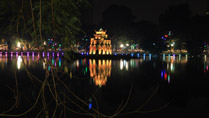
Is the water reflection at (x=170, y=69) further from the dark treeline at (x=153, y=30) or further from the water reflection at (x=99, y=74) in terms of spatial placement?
the dark treeline at (x=153, y=30)

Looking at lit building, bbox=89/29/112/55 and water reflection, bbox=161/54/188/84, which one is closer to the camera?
water reflection, bbox=161/54/188/84

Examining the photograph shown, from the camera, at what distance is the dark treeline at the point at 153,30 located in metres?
53.8

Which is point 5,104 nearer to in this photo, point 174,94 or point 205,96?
point 174,94

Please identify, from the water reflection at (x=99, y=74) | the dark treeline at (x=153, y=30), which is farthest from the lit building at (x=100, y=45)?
the water reflection at (x=99, y=74)

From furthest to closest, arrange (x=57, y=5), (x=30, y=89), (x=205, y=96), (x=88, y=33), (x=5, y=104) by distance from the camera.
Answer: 1. (x=88, y=33)
2. (x=30, y=89)
3. (x=205, y=96)
4. (x=5, y=104)
5. (x=57, y=5)

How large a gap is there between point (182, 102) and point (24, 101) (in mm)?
5952

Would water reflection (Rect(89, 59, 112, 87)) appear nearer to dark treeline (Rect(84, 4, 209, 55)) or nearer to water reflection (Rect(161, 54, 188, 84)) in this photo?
water reflection (Rect(161, 54, 188, 84))

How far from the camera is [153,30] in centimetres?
7344

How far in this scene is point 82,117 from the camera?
19.7ft

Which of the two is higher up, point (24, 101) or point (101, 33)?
point (101, 33)

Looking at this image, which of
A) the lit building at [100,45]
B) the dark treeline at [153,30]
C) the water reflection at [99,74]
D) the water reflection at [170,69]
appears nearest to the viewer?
the water reflection at [99,74]

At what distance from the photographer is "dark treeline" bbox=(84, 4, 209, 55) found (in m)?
53.8

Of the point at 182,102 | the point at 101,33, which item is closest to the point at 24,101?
the point at 182,102

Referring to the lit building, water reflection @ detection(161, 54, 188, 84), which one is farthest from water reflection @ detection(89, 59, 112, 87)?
the lit building
